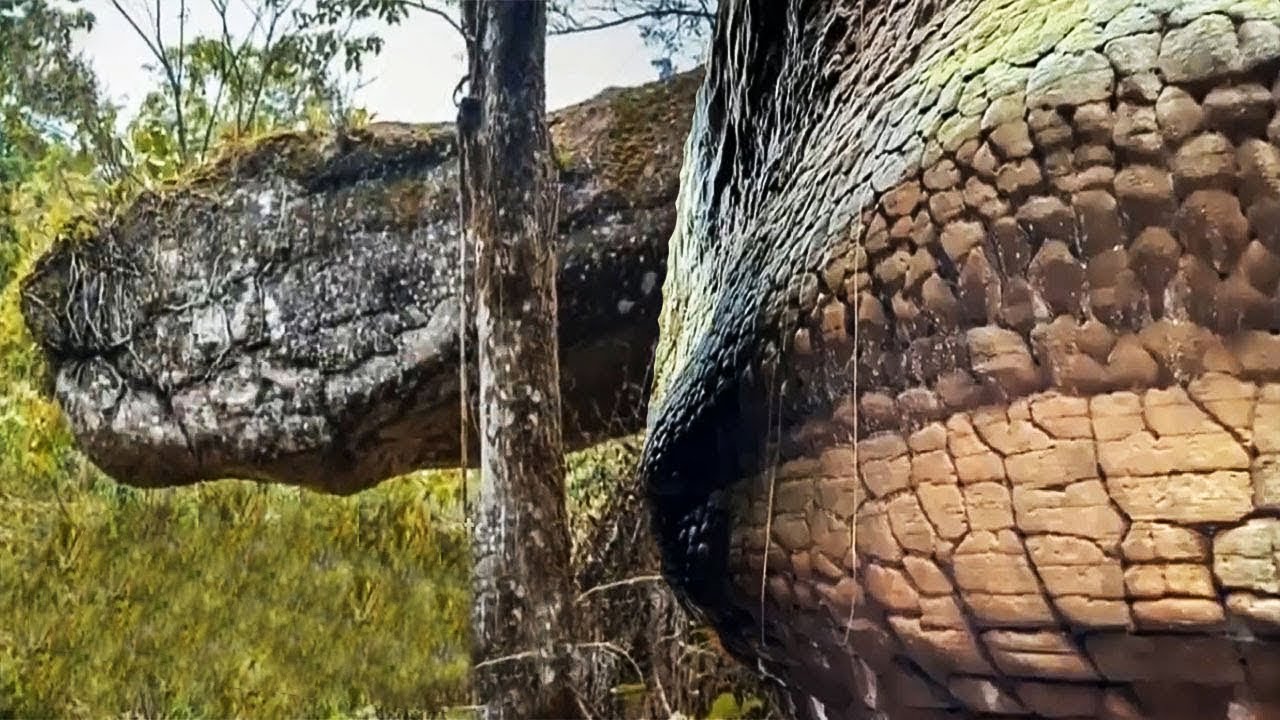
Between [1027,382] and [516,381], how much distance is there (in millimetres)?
1624

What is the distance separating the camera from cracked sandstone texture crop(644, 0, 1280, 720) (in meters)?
0.71

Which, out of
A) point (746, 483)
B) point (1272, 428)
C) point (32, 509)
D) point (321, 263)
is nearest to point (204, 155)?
point (321, 263)

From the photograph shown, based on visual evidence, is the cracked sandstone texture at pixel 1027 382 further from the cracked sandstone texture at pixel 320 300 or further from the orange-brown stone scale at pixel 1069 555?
the cracked sandstone texture at pixel 320 300

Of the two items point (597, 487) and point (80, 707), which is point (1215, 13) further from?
point (80, 707)

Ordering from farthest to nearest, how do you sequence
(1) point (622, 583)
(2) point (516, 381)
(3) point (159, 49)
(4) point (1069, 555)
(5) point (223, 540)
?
1. (5) point (223, 540)
2. (3) point (159, 49)
3. (1) point (622, 583)
4. (2) point (516, 381)
5. (4) point (1069, 555)

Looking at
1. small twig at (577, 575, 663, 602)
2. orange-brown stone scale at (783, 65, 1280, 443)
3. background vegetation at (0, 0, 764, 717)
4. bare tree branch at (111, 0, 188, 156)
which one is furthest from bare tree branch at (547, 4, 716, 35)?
orange-brown stone scale at (783, 65, 1280, 443)

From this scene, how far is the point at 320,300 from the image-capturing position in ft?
9.95

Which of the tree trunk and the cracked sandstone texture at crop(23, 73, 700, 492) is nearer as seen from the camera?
the tree trunk

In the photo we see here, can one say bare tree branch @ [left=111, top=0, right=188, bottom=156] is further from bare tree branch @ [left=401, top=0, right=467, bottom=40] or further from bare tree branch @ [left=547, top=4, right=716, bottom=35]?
bare tree branch @ [left=547, top=4, right=716, bottom=35]

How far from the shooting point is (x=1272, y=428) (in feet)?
2.24

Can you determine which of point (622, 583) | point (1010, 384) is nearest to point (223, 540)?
point (622, 583)

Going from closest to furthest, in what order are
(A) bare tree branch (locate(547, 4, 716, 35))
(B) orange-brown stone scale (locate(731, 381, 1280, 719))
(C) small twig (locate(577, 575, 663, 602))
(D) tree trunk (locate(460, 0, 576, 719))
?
(B) orange-brown stone scale (locate(731, 381, 1280, 719))
(D) tree trunk (locate(460, 0, 576, 719))
(C) small twig (locate(577, 575, 663, 602))
(A) bare tree branch (locate(547, 4, 716, 35))

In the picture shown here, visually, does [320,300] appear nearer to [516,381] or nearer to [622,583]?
[516,381]

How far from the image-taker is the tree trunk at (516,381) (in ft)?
7.59
